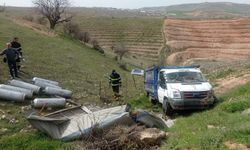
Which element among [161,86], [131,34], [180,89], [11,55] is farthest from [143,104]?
[131,34]

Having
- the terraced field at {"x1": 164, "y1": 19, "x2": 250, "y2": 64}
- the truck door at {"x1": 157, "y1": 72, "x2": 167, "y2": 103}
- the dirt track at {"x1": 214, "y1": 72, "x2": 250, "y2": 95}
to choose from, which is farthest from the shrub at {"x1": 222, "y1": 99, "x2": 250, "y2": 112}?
the terraced field at {"x1": 164, "y1": 19, "x2": 250, "y2": 64}

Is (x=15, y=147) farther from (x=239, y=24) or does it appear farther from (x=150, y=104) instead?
(x=239, y=24)

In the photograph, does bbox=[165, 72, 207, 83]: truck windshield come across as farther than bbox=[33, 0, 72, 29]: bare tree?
No

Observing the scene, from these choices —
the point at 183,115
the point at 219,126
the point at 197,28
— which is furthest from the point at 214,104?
the point at 197,28

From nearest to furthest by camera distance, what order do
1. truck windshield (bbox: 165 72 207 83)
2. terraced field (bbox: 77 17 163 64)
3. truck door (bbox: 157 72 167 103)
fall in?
truck windshield (bbox: 165 72 207 83) < truck door (bbox: 157 72 167 103) < terraced field (bbox: 77 17 163 64)

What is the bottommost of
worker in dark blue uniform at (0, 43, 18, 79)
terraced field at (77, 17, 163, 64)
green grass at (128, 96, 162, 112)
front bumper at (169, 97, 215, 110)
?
terraced field at (77, 17, 163, 64)

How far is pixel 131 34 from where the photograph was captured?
81938mm

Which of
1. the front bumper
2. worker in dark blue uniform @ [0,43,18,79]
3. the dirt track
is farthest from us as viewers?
the dirt track

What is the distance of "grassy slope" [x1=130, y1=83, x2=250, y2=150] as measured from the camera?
1248cm

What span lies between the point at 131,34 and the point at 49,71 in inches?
2143

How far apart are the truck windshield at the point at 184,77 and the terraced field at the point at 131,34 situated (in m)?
41.4

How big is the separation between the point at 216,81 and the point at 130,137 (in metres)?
13.6

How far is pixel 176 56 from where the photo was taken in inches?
2306

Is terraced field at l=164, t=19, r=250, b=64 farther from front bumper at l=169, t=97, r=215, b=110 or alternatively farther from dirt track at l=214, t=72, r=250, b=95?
front bumper at l=169, t=97, r=215, b=110
